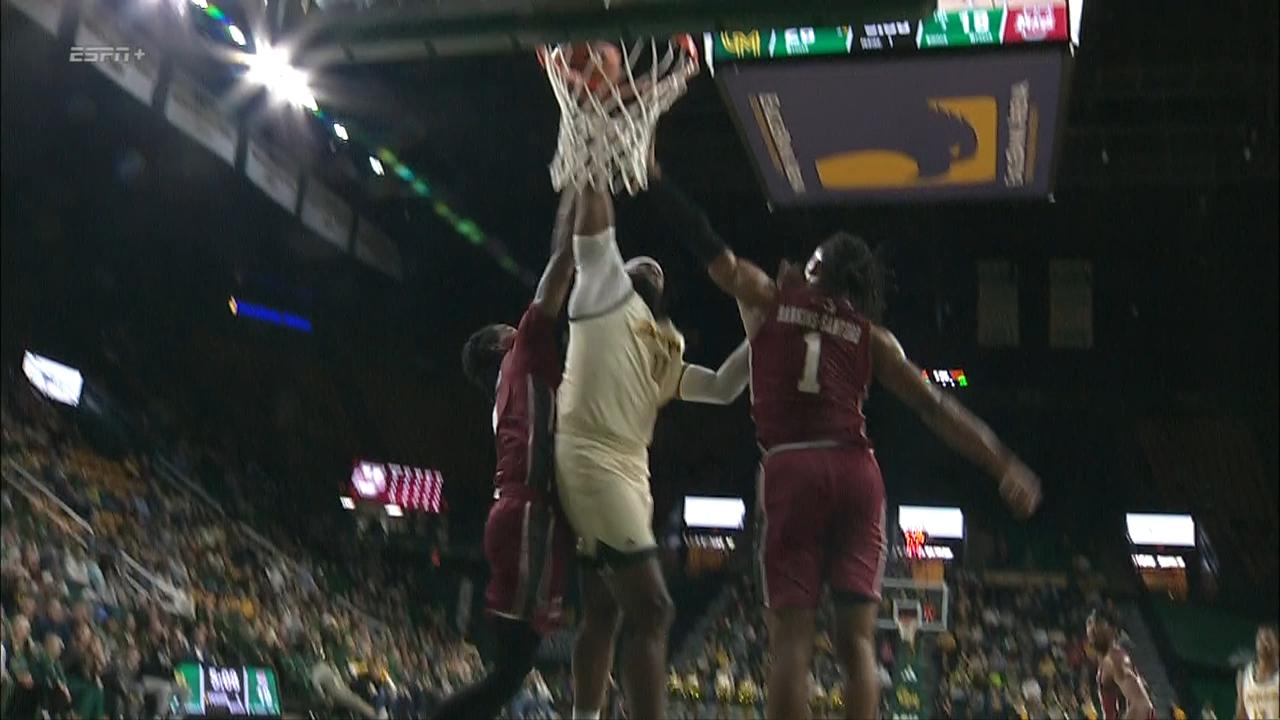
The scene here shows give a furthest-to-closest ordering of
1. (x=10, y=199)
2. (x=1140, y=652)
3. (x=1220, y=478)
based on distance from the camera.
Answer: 1. (x=1220, y=478)
2. (x=10, y=199)
3. (x=1140, y=652)

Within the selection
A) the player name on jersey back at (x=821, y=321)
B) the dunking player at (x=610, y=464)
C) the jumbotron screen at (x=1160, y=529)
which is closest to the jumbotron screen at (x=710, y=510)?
the jumbotron screen at (x=1160, y=529)

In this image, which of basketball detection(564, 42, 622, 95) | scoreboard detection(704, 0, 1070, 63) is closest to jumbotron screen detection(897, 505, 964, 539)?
scoreboard detection(704, 0, 1070, 63)

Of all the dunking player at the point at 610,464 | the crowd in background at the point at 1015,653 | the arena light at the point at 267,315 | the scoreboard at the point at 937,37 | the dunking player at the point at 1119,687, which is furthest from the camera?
the arena light at the point at 267,315

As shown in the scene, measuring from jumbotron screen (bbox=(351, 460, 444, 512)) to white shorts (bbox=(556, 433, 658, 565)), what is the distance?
7.82 meters

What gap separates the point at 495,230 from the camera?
9.84 meters

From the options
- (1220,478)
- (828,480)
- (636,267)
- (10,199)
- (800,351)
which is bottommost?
(828,480)

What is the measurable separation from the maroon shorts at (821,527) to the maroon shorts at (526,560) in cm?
58

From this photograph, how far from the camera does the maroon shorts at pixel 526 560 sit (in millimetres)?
3320

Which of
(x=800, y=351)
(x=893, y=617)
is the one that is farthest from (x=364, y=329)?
(x=800, y=351)

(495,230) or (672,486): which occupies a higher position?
(495,230)

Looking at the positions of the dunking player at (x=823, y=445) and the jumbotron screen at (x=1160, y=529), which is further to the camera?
the jumbotron screen at (x=1160, y=529)

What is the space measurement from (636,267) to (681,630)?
263 inches

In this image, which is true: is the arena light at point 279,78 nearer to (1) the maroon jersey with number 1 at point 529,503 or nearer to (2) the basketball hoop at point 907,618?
(1) the maroon jersey with number 1 at point 529,503

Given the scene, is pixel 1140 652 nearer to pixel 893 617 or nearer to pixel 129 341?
pixel 893 617
